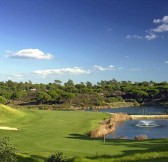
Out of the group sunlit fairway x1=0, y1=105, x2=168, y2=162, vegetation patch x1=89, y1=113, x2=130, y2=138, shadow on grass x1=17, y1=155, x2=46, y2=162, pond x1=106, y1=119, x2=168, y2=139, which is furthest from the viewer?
pond x1=106, y1=119, x2=168, y2=139

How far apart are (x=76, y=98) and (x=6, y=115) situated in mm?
81741

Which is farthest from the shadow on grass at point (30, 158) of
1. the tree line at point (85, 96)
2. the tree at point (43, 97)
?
the tree at point (43, 97)

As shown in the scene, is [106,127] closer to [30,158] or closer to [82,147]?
[82,147]

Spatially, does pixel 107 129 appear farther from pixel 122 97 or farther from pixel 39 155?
pixel 122 97

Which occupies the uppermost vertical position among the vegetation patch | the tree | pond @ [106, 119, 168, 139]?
the tree

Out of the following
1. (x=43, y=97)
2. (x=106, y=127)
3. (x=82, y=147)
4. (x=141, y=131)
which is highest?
(x=43, y=97)

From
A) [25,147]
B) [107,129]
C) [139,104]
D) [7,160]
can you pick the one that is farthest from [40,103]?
[7,160]

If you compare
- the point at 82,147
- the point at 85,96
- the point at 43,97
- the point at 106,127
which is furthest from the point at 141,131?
the point at 85,96

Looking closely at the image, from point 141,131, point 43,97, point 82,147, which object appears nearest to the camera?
point 82,147

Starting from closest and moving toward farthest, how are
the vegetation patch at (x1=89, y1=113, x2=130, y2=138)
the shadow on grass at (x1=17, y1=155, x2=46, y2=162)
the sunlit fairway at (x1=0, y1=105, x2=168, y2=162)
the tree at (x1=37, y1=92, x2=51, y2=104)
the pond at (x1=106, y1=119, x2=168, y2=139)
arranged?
1. the sunlit fairway at (x1=0, y1=105, x2=168, y2=162)
2. the shadow on grass at (x1=17, y1=155, x2=46, y2=162)
3. the vegetation patch at (x1=89, y1=113, x2=130, y2=138)
4. the pond at (x1=106, y1=119, x2=168, y2=139)
5. the tree at (x1=37, y1=92, x2=51, y2=104)

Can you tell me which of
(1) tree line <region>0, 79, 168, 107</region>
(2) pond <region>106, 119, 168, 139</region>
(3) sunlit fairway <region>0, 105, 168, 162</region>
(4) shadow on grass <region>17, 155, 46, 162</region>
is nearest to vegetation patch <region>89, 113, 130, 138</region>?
(2) pond <region>106, 119, 168, 139</region>

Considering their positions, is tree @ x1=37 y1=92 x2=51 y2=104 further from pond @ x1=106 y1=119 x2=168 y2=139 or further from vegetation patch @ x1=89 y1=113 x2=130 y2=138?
pond @ x1=106 y1=119 x2=168 y2=139

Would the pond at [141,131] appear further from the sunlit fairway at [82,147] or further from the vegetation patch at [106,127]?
the sunlit fairway at [82,147]

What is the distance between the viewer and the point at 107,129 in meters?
60.2
